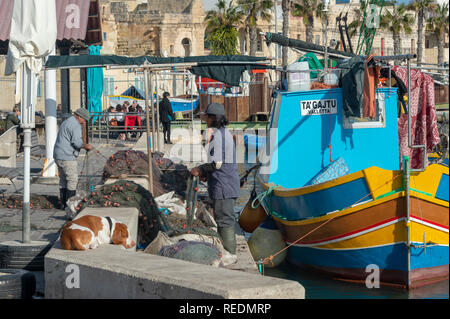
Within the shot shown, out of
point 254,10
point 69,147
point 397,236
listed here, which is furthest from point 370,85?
point 254,10

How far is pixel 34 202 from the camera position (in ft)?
39.4

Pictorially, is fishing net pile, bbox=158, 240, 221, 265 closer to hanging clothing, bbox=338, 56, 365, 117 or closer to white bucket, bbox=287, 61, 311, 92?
hanging clothing, bbox=338, 56, 365, 117

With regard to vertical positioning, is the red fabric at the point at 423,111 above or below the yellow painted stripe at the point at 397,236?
above

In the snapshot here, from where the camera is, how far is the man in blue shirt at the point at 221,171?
8.09m

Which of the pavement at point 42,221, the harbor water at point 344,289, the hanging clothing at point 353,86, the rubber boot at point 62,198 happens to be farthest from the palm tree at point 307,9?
the harbor water at point 344,289

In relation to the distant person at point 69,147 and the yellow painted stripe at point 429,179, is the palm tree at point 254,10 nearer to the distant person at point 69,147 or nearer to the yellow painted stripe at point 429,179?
the distant person at point 69,147

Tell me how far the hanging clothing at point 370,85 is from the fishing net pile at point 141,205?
325 cm

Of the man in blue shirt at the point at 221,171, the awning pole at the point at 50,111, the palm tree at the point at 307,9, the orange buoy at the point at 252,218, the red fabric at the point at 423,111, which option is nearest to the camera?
the man in blue shirt at the point at 221,171

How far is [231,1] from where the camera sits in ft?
194

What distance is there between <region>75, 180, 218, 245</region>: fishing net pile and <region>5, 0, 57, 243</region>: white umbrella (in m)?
1.37

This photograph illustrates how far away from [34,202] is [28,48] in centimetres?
470

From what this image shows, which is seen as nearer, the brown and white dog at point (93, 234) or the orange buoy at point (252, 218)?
the brown and white dog at point (93, 234)
